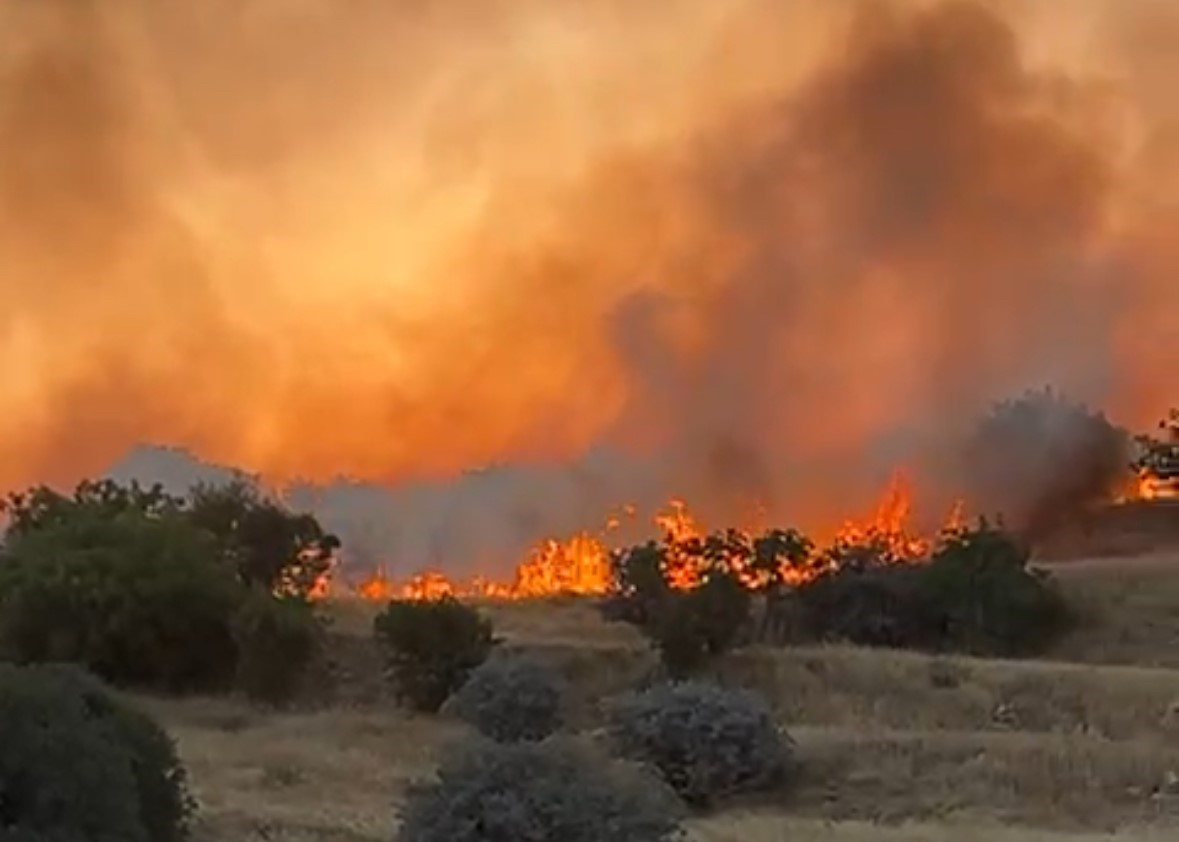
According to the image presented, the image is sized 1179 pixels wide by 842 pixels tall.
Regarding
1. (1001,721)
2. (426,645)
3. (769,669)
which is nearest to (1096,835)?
(1001,721)

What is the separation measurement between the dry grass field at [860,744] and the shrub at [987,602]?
1.13 meters

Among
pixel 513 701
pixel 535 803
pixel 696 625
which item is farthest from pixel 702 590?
pixel 535 803

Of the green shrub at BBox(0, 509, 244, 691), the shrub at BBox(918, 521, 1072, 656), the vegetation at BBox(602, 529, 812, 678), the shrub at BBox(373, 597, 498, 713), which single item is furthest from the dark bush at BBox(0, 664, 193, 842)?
the shrub at BBox(918, 521, 1072, 656)

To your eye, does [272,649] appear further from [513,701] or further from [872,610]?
[872,610]

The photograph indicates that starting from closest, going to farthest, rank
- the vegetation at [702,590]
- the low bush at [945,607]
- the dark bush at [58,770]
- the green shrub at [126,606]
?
the dark bush at [58,770] → the vegetation at [702,590] → the green shrub at [126,606] → the low bush at [945,607]

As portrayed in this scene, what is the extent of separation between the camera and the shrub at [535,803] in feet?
69.6

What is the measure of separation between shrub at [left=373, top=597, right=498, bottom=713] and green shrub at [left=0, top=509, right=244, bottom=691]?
4587mm

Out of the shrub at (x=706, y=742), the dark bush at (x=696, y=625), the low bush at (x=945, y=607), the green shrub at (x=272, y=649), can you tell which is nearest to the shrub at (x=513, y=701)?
the shrub at (x=706, y=742)

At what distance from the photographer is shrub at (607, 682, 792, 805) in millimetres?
33188

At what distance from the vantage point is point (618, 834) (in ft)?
69.8

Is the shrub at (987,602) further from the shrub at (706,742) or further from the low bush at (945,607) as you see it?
the shrub at (706,742)

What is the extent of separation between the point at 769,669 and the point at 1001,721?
7.86 meters

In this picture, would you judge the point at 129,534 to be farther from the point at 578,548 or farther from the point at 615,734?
the point at 578,548

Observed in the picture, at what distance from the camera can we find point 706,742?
3378 cm
